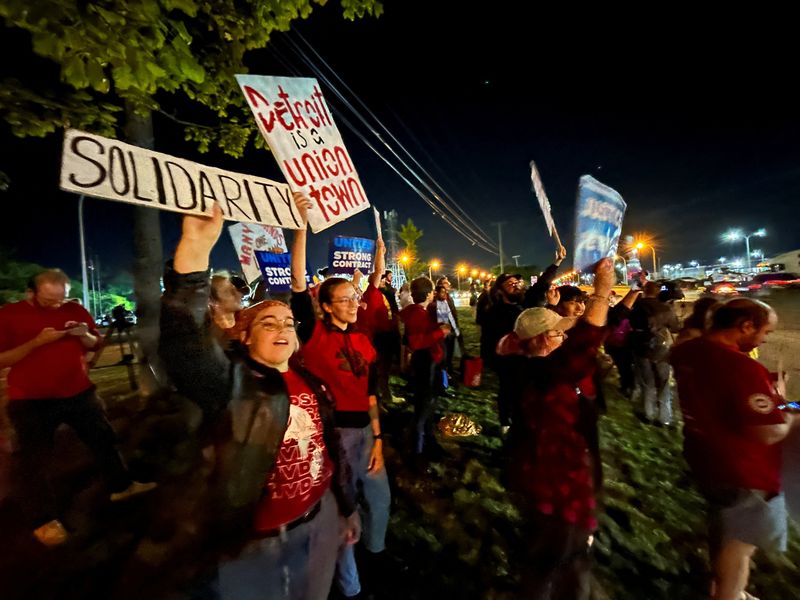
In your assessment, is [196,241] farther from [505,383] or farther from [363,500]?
[505,383]

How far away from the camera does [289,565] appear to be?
1.70 m

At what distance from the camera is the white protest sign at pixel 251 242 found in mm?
6531

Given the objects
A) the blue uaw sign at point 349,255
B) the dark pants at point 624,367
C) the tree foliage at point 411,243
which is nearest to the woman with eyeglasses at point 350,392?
the blue uaw sign at point 349,255

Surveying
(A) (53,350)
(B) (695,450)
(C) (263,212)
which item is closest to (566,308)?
(B) (695,450)

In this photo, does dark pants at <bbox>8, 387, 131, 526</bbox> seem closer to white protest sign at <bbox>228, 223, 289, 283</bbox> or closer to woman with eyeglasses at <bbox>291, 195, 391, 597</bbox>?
woman with eyeglasses at <bbox>291, 195, 391, 597</bbox>

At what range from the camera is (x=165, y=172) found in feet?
5.81

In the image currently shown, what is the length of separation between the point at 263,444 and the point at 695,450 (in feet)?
8.15

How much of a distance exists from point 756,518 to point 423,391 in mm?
2851

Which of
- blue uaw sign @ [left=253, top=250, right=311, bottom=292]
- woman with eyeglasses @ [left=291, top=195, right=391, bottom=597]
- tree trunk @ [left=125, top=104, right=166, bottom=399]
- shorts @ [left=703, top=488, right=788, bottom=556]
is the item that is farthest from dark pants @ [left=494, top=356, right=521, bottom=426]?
tree trunk @ [left=125, top=104, right=166, bottom=399]

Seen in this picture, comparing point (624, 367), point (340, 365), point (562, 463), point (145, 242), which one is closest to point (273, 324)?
point (340, 365)

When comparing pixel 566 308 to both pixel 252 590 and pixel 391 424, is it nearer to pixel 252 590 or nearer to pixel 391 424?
pixel 391 424

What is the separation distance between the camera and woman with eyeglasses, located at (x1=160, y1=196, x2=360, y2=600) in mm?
1540

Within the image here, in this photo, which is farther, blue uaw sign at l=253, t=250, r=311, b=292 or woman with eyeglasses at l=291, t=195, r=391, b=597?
blue uaw sign at l=253, t=250, r=311, b=292

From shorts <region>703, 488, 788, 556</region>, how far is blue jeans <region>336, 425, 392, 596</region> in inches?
78.9
